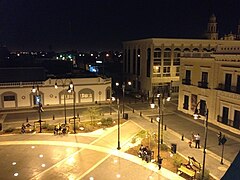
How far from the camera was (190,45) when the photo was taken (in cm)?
4938

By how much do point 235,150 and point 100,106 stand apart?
22.6m

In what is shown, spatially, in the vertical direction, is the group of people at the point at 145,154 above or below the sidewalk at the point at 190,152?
above

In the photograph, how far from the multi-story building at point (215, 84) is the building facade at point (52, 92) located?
45.9ft

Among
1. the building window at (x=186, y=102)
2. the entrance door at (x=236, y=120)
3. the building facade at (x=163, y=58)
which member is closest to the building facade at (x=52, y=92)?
the building facade at (x=163, y=58)

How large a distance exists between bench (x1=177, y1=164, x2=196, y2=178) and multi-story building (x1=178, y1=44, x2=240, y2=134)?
40.4ft

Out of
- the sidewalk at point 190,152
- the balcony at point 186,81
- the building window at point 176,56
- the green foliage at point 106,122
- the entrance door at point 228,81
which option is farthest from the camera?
the building window at point 176,56

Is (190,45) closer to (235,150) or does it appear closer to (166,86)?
(166,86)

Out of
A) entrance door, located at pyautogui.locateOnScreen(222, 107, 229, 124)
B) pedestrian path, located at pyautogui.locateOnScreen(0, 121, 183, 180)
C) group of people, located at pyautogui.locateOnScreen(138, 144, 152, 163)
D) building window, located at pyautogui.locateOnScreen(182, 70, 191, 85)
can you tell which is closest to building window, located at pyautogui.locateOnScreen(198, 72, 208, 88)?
building window, located at pyautogui.locateOnScreen(182, 70, 191, 85)

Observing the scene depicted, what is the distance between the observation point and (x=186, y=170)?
17.8 m

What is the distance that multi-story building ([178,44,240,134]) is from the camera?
28.0m

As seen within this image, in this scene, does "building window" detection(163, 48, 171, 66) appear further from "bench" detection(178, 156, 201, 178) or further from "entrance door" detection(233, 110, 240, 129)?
"bench" detection(178, 156, 201, 178)

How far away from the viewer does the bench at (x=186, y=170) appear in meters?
17.4

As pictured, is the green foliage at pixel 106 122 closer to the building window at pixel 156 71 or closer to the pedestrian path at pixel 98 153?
the pedestrian path at pixel 98 153

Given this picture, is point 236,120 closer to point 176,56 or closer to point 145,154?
point 145,154
